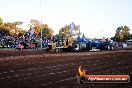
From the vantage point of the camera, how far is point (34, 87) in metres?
8.73

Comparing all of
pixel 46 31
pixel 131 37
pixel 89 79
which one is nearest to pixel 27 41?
pixel 89 79

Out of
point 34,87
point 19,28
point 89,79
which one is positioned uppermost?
point 19,28

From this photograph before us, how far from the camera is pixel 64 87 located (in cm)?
864

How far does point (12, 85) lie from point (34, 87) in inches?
38.4

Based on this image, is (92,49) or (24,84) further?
(92,49)

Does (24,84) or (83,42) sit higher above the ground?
(83,42)

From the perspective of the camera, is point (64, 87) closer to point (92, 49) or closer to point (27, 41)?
point (92, 49)

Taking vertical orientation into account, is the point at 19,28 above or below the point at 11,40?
above

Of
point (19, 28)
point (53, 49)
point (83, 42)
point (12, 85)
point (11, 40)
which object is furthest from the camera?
point (19, 28)

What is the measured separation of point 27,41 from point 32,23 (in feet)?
160

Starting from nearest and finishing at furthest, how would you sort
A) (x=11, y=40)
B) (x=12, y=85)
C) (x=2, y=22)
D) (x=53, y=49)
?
(x=12, y=85), (x=53, y=49), (x=11, y=40), (x=2, y=22)

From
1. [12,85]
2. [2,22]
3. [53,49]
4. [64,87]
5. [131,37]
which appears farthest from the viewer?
[131,37]

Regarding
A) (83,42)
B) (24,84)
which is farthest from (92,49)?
(24,84)

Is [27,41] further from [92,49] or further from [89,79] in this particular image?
[89,79]
